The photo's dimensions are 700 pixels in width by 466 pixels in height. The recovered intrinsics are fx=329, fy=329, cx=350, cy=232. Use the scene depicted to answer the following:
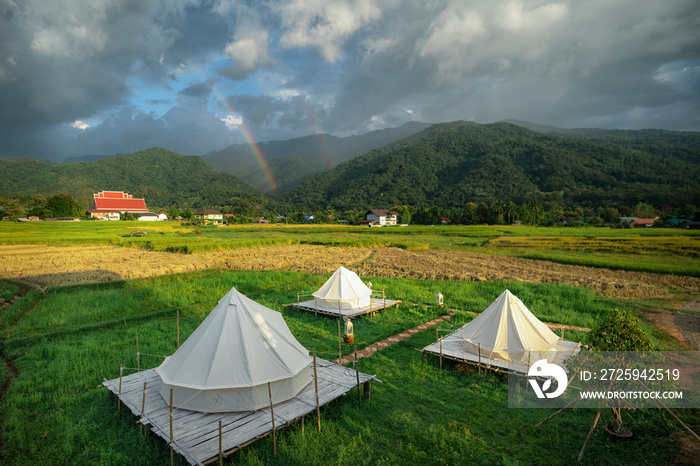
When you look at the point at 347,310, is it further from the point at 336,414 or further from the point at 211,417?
the point at 211,417

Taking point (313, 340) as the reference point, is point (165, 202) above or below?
above

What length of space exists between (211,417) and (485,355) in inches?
335

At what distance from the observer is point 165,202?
177 m

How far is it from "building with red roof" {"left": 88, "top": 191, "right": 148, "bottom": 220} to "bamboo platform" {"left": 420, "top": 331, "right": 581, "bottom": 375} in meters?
128

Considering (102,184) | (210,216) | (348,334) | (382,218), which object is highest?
(102,184)

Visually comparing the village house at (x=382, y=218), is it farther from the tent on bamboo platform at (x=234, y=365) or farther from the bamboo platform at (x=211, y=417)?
the tent on bamboo platform at (x=234, y=365)

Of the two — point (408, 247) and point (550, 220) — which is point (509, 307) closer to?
point (408, 247)

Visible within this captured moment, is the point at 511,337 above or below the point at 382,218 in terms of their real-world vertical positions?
below

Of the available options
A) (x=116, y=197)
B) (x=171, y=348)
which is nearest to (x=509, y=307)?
(x=171, y=348)

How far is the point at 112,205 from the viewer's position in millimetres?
114875

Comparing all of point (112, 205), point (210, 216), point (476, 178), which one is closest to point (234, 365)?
point (210, 216)

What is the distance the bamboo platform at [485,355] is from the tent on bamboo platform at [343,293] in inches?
226

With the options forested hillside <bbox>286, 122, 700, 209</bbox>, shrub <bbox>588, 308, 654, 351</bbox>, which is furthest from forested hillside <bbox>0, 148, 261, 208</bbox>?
shrub <bbox>588, 308, 654, 351</bbox>

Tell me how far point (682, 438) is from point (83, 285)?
3147cm
